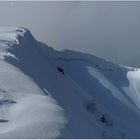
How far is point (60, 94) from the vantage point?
2227 cm

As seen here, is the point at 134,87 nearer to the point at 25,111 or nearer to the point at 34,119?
the point at 25,111

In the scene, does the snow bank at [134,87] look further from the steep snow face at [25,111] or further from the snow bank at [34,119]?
the snow bank at [34,119]

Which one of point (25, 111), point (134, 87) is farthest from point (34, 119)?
point (134, 87)

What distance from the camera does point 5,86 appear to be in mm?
12422

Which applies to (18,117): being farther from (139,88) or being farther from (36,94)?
(139,88)

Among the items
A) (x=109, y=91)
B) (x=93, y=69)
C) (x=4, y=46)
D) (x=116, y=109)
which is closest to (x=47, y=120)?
(x=4, y=46)

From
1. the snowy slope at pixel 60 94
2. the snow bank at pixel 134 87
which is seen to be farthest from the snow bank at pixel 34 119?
the snow bank at pixel 134 87

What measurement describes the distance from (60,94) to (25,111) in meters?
12.0

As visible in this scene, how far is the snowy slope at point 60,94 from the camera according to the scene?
9523 millimetres

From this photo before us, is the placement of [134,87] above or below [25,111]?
above

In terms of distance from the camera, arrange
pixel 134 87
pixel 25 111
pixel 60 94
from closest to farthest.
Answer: pixel 25 111
pixel 60 94
pixel 134 87

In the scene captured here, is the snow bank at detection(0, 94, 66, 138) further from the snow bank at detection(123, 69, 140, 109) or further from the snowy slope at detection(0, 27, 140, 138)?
the snow bank at detection(123, 69, 140, 109)

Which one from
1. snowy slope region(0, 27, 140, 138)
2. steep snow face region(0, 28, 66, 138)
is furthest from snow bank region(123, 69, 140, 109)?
steep snow face region(0, 28, 66, 138)

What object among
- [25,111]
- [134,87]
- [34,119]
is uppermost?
[134,87]
